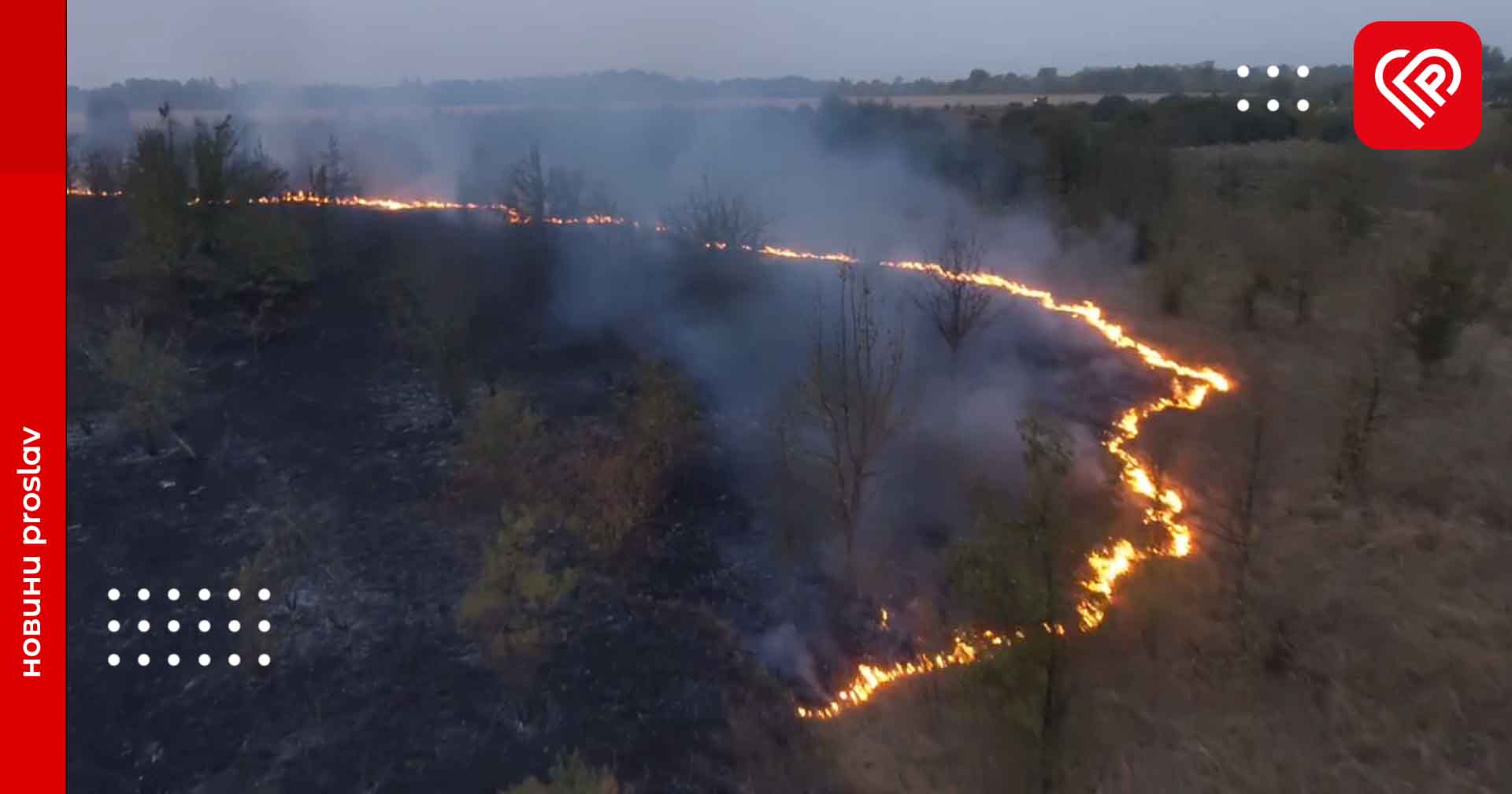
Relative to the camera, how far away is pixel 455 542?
305 inches

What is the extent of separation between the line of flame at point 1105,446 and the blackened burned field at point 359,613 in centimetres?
33

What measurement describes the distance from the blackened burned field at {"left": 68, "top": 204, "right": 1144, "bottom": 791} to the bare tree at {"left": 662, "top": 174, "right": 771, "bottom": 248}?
5377 millimetres

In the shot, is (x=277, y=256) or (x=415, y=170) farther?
(x=415, y=170)

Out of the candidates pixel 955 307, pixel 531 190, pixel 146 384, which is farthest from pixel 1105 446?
pixel 531 190

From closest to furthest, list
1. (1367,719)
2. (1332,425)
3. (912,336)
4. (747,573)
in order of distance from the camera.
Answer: (1367,719), (747,573), (1332,425), (912,336)

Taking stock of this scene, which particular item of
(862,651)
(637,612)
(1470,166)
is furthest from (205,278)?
(1470,166)

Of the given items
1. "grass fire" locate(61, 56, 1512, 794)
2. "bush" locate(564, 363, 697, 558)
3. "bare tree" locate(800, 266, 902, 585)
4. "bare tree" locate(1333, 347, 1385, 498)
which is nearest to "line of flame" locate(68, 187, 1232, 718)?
"grass fire" locate(61, 56, 1512, 794)

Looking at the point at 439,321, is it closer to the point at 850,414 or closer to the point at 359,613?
the point at 359,613

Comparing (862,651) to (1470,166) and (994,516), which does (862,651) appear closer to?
(994,516)

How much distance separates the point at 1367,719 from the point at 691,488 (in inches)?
215

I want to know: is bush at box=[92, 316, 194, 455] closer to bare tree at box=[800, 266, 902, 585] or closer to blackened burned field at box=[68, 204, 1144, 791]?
blackened burned field at box=[68, 204, 1144, 791]

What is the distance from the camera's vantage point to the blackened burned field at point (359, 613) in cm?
562

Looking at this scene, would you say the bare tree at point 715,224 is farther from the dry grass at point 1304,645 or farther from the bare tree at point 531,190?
the dry grass at point 1304,645

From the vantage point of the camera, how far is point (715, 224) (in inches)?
638
